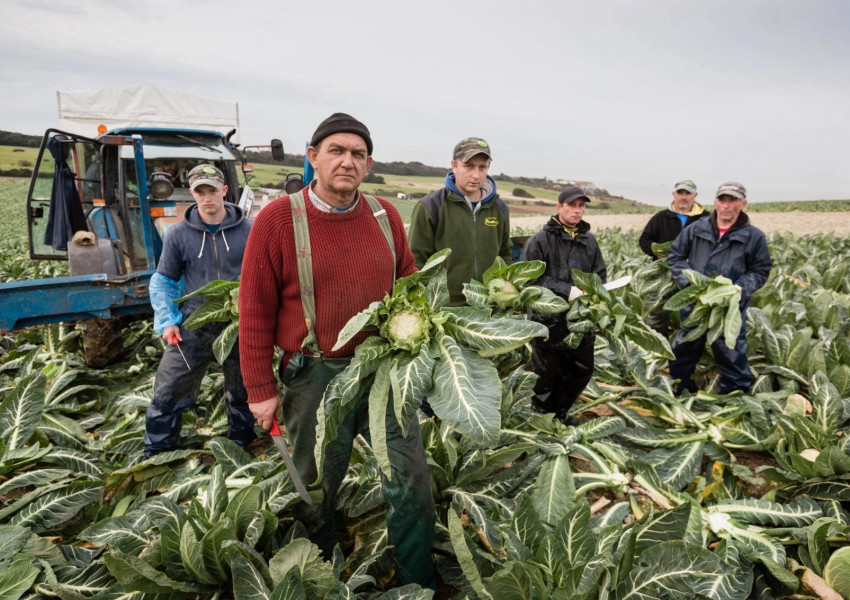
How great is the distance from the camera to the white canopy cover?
823cm

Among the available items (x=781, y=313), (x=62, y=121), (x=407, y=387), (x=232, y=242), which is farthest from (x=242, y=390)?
(x=62, y=121)

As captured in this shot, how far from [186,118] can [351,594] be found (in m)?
9.48

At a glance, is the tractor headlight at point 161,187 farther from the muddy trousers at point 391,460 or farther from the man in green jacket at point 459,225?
the muddy trousers at point 391,460

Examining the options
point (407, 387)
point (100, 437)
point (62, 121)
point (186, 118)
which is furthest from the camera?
point (186, 118)

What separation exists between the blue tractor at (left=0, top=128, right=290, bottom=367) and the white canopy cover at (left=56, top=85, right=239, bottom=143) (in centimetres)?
144

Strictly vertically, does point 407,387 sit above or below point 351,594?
above

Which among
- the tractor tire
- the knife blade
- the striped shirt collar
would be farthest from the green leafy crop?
the tractor tire

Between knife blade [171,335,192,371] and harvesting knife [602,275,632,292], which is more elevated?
harvesting knife [602,275,632,292]

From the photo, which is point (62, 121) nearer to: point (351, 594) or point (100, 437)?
point (100, 437)

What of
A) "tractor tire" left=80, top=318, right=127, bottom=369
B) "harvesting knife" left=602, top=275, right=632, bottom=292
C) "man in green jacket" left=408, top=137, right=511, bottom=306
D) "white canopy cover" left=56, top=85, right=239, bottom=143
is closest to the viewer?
"harvesting knife" left=602, top=275, right=632, bottom=292

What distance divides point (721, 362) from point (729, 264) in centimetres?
82

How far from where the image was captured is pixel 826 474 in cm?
291

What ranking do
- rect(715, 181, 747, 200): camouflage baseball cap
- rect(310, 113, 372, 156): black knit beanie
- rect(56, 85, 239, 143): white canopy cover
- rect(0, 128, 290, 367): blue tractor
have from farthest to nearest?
rect(56, 85, 239, 143): white canopy cover < rect(0, 128, 290, 367): blue tractor < rect(715, 181, 747, 200): camouflage baseball cap < rect(310, 113, 372, 156): black knit beanie

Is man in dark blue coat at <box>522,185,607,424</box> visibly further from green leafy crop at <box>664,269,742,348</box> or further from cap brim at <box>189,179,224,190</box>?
cap brim at <box>189,179,224,190</box>
